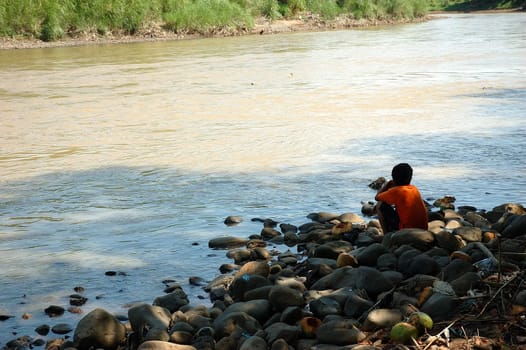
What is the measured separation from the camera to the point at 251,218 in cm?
740

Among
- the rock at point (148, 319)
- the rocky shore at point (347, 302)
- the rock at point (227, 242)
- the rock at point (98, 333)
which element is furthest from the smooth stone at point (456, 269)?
the rock at point (227, 242)

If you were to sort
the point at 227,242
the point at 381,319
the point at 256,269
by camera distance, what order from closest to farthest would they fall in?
the point at 381,319, the point at 256,269, the point at 227,242

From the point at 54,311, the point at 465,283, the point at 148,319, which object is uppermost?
the point at 465,283

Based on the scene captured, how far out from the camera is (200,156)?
1030 centimetres

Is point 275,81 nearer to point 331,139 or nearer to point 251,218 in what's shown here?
point 331,139

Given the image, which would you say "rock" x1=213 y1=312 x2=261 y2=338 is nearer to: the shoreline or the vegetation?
the shoreline

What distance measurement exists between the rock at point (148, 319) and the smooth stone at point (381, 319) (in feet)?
3.66

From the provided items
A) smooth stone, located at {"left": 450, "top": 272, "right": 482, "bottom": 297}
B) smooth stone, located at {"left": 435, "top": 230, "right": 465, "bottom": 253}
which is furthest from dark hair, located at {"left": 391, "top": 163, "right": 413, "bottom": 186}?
smooth stone, located at {"left": 450, "top": 272, "right": 482, "bottom": 297}

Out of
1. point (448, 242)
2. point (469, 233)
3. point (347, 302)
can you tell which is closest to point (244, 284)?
point (347, 302)

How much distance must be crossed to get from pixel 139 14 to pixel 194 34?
2735 millimetres

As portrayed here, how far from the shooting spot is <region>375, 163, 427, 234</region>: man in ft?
19.3

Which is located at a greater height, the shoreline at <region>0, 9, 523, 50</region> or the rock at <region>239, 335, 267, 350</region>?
the rock at <region>239, 335, 267, 350</region>

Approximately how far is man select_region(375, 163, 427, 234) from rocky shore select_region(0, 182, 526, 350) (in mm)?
169

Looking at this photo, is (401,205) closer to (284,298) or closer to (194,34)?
(284,298)
